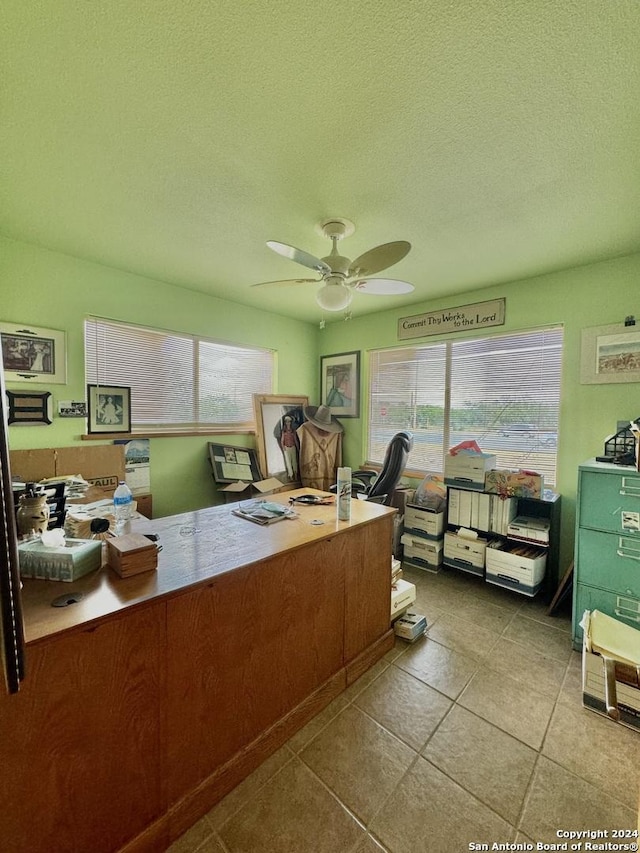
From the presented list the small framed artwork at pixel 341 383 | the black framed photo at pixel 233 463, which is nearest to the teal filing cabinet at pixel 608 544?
the small framed artwork at pixel 341 383

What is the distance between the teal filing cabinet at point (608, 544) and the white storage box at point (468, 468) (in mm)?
781

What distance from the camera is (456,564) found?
2.95 meters

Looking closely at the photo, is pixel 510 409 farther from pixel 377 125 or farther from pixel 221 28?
pixel 221 28

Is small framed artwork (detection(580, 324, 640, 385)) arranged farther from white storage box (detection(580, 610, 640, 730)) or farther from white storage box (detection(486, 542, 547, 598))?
white storage box (detection(580, 610, 640, 730))

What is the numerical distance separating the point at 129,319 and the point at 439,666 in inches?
133

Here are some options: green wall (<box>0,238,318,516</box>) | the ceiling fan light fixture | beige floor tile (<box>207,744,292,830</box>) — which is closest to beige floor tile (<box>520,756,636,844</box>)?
beige floor tile (<box>207,744,292,830</box>)

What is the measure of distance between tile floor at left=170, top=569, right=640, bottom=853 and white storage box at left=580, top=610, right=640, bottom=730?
0.08 metres

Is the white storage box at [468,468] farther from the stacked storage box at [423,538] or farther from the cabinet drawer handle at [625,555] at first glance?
the cabinet drawer handle at [625,555]

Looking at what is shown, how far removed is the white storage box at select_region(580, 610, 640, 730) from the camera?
1552 millimetres

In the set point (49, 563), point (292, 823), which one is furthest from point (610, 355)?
point (49, 563)

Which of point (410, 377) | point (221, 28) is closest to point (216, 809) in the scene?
point (221, 28)

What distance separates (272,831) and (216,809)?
0.21m

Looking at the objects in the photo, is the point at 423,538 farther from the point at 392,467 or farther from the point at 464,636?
the point at 464,636

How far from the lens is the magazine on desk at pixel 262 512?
1669 millimetres
